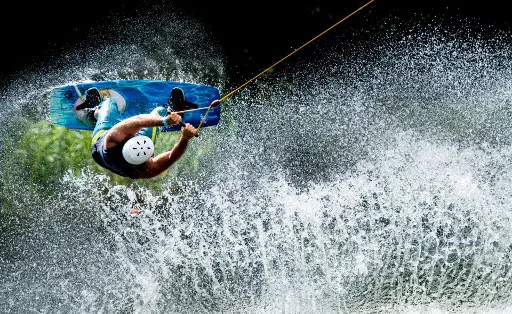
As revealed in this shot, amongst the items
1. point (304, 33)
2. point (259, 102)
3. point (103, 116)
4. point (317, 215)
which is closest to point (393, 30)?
point (304, 33)

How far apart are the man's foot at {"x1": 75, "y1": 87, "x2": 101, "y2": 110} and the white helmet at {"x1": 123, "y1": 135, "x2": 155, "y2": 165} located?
155 cm

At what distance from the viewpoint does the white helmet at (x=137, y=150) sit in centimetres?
511

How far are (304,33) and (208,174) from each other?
2873 mm

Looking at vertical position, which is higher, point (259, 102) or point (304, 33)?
point (304, 33)

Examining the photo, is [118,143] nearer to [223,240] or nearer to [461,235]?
[223,240]

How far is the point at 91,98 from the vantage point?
21.4 ft

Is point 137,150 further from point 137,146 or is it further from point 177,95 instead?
point 177,95

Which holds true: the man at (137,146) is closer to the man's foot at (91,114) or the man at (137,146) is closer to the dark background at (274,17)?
the man's foot at (91,114)

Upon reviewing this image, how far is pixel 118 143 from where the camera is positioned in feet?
17.1

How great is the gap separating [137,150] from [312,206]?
2.24m

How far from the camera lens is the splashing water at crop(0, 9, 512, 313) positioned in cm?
592

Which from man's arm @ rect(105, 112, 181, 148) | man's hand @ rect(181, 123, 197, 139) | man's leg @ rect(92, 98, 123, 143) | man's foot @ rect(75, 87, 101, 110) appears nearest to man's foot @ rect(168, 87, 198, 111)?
man's leg @ rect(92, 98, 123, 143)

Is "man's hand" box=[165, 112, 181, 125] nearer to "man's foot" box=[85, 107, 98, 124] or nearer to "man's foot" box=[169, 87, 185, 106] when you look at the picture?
"man's foot" box=[169, 87, 185, 106]

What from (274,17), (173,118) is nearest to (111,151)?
(173,118)
